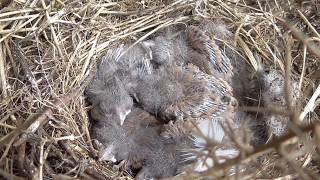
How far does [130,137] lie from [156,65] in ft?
0.90

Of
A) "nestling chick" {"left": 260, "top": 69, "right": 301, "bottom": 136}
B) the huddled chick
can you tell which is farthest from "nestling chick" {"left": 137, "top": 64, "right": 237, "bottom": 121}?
"nestling chick" {"left": 260, "top": 69, "right": 301, "bottom": 136}

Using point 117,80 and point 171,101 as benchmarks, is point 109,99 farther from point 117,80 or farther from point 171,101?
point 171,101

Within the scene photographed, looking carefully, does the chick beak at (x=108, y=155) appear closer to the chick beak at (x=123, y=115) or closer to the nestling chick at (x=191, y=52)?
the chick beak at (x=123, y=115)

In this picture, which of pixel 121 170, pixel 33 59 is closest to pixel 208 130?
pixel 121 170

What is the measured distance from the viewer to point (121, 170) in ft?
5.36

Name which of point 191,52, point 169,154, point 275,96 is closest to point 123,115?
point 169,154

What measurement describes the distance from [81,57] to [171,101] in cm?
35

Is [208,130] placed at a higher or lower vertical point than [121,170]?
higher

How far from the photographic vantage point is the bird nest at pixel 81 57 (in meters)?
1.53

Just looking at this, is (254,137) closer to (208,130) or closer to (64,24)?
(208,130)

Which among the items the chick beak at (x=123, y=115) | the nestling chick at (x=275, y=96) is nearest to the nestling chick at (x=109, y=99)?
the chick beak at (x=123, y=115)

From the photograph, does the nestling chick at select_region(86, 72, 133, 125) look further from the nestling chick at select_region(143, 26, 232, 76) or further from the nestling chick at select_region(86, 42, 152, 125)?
the nestling chick at select_region(143, 26, 232, 76)

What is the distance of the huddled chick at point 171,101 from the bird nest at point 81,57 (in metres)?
0.06

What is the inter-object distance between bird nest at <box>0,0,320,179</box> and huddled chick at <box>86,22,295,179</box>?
57mm
